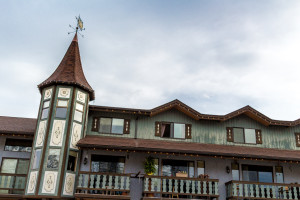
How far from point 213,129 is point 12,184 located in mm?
12692

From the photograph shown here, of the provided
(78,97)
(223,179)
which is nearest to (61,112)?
(78,97)

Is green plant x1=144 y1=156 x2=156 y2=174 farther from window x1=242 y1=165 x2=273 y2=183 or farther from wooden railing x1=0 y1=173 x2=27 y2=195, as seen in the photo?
wooden railing x1=0 y1=173 x2=27 y2=195

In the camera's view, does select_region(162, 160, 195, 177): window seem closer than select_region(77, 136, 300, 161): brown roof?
No

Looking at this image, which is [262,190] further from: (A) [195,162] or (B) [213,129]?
(B) [213,129]

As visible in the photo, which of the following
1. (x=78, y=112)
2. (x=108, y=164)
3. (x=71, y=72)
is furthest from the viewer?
(x=71, y=72)

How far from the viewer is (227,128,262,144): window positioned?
21.8 metres

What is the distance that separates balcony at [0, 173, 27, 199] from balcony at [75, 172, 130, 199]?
3.58m

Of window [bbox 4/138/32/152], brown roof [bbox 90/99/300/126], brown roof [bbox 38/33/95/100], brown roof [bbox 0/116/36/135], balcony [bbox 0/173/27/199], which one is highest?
brown roof [bbox 38/33/95/100]

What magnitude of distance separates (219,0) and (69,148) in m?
12.6

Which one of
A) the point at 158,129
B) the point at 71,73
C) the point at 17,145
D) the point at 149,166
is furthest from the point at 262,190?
the point at 17,145

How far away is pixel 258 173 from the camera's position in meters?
20.5

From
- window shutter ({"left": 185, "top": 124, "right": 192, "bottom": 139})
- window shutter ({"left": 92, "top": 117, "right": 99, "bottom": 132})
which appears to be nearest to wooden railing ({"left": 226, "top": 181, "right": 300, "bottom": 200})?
window shutter ({"left": 185, "top": 124, "right": 192, "bottom": 139})

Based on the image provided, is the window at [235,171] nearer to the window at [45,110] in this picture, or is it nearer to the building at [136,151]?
the building at [136,151]

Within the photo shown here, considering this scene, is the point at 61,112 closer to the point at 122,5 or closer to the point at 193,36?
the point at 122,5
